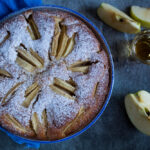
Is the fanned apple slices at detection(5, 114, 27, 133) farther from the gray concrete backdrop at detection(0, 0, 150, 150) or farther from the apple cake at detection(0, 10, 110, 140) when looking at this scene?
the gray concrete backdrop at detection(0, 0, 150, 150)

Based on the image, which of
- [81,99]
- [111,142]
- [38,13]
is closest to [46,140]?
[81,99]

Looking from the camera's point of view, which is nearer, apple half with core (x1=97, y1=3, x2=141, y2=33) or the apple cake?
the apple cake

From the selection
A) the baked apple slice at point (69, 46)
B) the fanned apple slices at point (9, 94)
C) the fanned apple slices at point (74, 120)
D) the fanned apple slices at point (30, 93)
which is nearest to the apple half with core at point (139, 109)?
the fanned apple slices at point (74, 120)

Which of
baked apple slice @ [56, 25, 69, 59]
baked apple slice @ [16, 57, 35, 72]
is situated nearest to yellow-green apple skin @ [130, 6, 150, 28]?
baked apple slice @ [56, 25, 69, 59]

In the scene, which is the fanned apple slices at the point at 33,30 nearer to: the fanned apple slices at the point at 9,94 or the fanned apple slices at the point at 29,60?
the fanned apple slices at the point at 29,60

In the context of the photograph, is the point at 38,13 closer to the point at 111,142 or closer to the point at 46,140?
the point at 46,140
